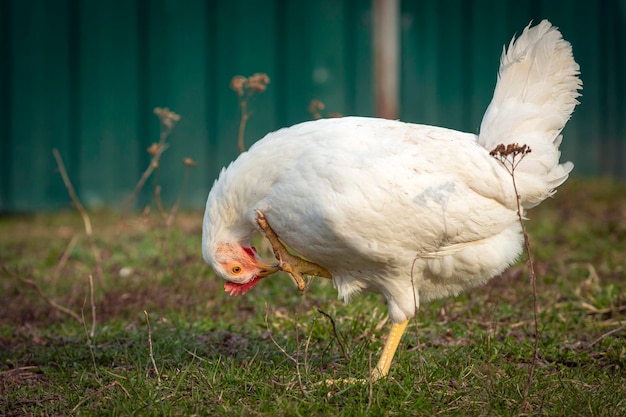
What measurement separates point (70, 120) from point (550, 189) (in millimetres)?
6155

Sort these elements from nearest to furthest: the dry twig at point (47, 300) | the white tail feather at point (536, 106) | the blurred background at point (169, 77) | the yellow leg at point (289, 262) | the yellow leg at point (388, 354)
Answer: the yellow leg at point (388, 354) < the yellow leg at point (289, 262) < the white tail feather at point (536, 106) < the dry twig at point (47, 300) < the blurred background at point (169, 77)

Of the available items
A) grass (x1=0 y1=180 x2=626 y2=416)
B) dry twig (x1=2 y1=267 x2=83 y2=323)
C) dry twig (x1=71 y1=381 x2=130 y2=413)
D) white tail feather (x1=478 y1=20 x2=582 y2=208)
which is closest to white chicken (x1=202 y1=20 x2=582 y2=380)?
white tail feather (x1=478 y1=20 x2=582 y2=208)

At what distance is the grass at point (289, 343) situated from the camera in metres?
2.98

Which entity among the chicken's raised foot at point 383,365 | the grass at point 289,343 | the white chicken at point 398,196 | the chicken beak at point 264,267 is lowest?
the grass at point 289,343

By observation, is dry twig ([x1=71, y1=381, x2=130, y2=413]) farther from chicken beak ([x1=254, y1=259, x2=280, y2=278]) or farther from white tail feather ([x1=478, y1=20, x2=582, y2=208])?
white tail feather ([x1=478, y1=20, x2=582, y2=208])

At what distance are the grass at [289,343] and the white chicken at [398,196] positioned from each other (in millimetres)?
266

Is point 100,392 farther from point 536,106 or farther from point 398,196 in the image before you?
point 536,106

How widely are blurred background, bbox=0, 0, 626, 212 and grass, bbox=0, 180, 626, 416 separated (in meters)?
2.34

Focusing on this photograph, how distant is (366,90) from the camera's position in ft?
28.2

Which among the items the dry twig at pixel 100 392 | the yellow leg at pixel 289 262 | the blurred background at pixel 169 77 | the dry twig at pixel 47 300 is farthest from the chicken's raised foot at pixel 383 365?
the blurred background at pixel 169 77

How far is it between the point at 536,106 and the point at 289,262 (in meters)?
1.36

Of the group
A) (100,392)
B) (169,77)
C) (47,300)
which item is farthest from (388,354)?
(169,77)

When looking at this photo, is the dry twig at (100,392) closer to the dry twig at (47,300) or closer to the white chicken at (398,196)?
the white chicken at (398,196)

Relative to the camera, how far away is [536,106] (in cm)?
354
